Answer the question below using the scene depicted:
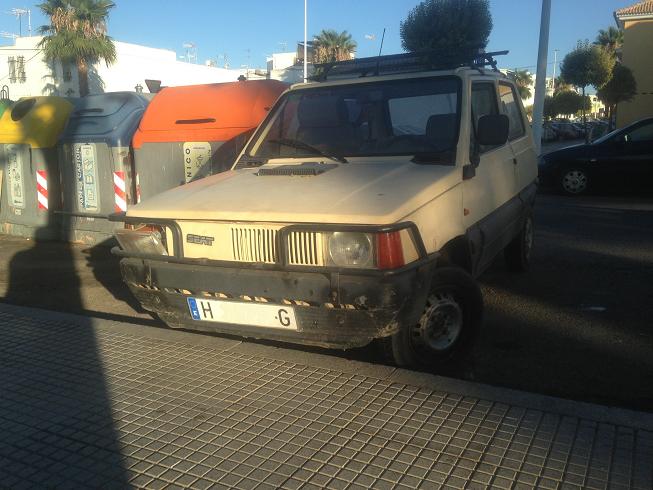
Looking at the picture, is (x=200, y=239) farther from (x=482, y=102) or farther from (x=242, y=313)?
(x=482, y=102)

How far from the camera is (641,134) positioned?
39.0 ft

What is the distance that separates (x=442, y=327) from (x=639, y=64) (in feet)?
107

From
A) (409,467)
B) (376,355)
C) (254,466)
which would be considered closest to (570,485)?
(409,467)

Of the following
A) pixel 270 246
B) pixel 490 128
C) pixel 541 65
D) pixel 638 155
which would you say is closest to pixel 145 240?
pixel 270 246

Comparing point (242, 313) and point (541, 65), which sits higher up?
point (541, 65)

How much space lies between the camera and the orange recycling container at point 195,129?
22.7 ft

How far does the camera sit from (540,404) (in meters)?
3.34

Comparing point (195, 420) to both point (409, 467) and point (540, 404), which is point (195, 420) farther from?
point (540, 404)

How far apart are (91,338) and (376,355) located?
6.83 feet

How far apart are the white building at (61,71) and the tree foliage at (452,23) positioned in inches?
1111

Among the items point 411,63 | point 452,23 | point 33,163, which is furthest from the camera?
point 452,23

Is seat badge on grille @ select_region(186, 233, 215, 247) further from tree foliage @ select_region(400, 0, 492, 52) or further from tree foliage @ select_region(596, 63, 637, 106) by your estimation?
tree foliage @ select_region(596, 63, 637, 106)

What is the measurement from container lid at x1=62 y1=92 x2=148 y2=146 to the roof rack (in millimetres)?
3402

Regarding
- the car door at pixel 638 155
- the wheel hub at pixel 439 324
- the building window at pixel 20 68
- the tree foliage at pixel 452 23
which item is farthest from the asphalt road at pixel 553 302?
Result: the building window at pixel 20 68
